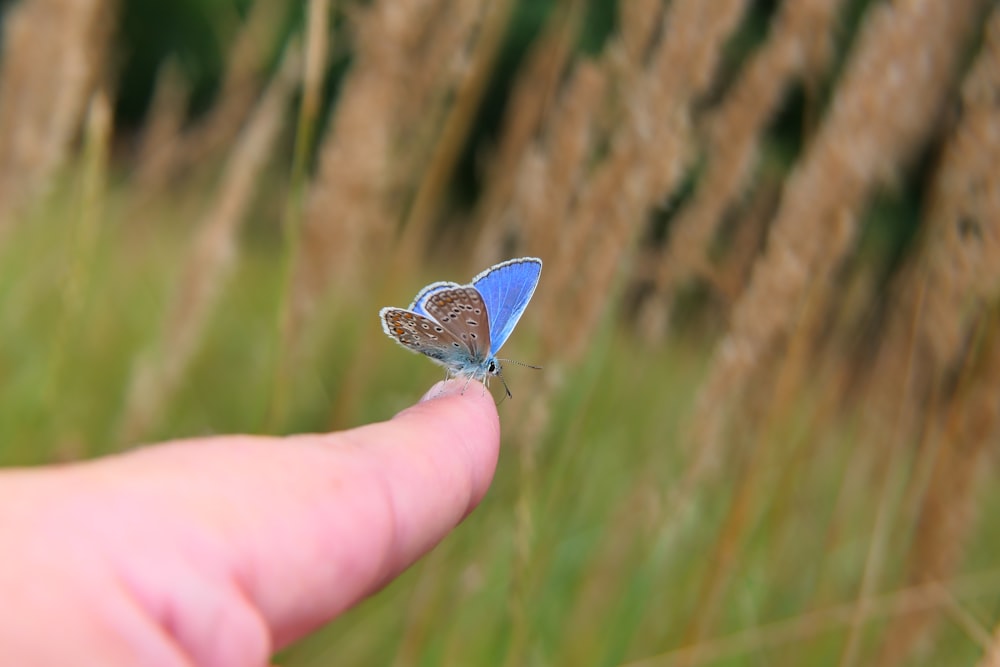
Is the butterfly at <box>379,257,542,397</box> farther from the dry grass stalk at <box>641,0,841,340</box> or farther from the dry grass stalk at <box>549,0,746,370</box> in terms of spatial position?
the dry grass stalk at <box>641,0,841,340</box>

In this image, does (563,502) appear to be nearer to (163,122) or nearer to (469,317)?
(469,317)

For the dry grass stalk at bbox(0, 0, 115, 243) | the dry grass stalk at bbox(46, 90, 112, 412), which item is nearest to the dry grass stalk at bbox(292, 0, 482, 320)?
the dry grass stalk at bbox(46, 90, 112, 412)

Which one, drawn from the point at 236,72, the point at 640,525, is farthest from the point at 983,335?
the point at 236,72

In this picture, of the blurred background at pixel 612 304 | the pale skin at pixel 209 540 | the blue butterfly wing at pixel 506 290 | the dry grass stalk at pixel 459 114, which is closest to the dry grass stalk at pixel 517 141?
the blurred background at pixel 612 304

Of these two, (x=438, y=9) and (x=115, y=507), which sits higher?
(x=438, y=9)

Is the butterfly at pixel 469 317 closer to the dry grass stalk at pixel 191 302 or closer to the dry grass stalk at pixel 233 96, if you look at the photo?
the dry grass stalk at pixel 191 302

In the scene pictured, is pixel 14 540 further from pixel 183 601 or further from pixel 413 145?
pixel 413 145
